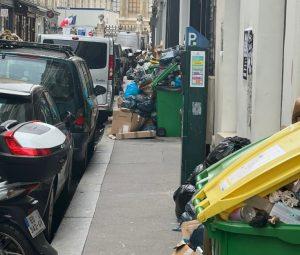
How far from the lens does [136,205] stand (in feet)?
28.3

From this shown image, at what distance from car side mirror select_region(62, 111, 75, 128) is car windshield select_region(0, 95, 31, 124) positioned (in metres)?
2.45

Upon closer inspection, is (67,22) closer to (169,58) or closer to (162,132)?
(169,58)

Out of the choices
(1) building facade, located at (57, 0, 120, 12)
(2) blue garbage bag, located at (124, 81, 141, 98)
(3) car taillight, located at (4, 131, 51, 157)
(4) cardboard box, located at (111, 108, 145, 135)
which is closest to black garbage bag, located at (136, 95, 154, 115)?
(4) cardboard box, located at (111, 108, 145, 135)

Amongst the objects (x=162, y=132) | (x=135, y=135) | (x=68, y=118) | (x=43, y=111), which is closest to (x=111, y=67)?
(x=162, y=132)

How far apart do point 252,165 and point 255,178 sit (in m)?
0.22

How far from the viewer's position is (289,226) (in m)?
3.84

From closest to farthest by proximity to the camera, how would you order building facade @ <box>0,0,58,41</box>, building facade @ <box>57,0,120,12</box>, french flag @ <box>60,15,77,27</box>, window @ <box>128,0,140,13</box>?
building facade @ <box>0,0,58,41</box>
french flag @ <box>60,15,77,27</box>
building facade @ <box>57,0,120,12</box>
window @ <box>128,0,140,13</box>

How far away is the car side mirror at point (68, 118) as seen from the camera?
965 centimetres

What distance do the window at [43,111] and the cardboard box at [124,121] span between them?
268 inches

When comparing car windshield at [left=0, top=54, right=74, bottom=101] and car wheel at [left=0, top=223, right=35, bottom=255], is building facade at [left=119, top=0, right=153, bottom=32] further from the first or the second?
car wheel at [left=0, top=223, right=35, bottom=255]

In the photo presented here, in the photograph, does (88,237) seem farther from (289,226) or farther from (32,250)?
(289,226)

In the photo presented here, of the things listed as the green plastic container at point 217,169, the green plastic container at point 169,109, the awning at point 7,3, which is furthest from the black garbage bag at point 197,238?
the awning at point 7,3

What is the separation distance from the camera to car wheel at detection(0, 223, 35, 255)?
5.41m

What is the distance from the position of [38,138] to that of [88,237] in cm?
206
